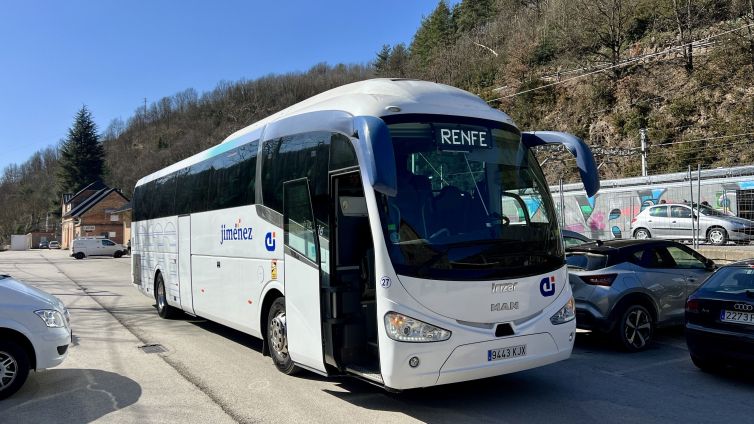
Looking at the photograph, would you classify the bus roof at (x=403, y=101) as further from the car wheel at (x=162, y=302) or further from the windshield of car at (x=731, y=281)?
the car wheel at (x=162, y=302)

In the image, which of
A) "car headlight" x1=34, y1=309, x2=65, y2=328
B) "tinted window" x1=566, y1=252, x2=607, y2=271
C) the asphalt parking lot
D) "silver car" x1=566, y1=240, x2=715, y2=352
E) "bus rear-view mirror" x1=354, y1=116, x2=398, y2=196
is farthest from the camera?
"tinted window" x1=566, y1=252, x2=607, y2=271

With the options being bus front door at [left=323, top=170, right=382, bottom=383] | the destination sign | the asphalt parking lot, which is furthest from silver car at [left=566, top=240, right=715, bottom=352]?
bus front door at [left=323, top=170, right=382, bottom=383]

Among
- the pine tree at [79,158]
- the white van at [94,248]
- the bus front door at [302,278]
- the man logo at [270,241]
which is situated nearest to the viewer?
the bus front door at [302,278]

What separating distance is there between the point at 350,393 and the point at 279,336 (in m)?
1.34

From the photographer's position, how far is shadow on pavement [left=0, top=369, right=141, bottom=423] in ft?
18.7

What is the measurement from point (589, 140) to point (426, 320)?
36.7 m

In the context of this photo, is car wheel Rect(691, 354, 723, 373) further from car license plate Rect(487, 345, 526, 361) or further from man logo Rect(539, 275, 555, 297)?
car license plate Rect(487, 345, 526, 361)

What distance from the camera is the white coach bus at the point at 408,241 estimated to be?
5066 mm

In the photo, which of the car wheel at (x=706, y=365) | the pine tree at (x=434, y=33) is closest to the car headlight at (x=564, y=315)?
the car wheel at (x=706, y=365)

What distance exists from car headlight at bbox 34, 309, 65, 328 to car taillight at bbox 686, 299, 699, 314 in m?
7.66

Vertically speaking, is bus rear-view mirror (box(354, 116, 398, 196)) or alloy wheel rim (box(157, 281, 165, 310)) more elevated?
bus rear-view mirror (box(354, 116, 398, 196))

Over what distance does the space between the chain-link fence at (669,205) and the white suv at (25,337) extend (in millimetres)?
14941

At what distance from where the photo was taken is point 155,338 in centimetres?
1002

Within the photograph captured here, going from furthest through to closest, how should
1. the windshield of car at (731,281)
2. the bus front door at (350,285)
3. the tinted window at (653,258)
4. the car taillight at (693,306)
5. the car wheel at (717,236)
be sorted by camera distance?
the car wheel at (717,236) < the tinted window at (653,258) < the car taillight at (693,306) < the windshield of car at (731,281) < the bus front door at (350,285)
